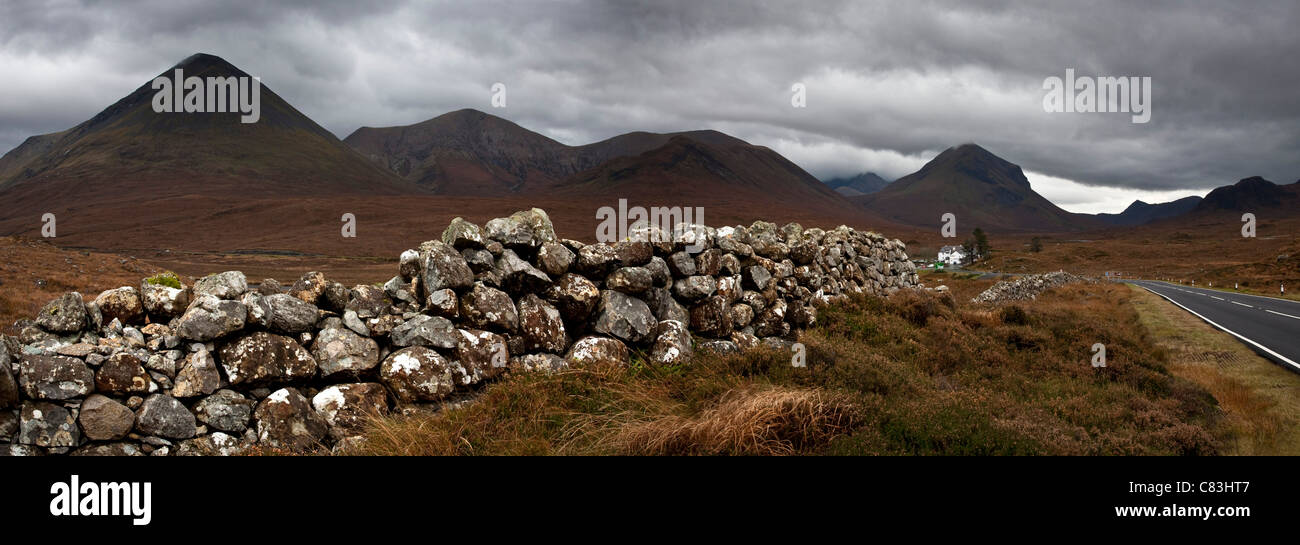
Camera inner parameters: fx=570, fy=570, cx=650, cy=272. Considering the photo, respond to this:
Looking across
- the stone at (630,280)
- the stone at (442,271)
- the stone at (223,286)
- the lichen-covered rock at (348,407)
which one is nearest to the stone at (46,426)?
the stone at (223,286)

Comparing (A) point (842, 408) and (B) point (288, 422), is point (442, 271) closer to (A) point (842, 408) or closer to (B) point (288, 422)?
(B) point (288, 422)

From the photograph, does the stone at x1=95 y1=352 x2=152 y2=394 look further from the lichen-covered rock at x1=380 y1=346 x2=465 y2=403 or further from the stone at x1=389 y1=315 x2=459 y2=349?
the stone at x1=389 y1=315 x2=459 y2=349

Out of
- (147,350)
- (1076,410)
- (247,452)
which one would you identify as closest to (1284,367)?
(1076,410)

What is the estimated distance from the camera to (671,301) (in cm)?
840

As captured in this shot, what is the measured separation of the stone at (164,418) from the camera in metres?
4.98

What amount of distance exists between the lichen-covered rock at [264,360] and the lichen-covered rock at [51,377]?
977mm

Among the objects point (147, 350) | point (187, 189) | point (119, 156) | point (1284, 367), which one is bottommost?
point (1284, 367)

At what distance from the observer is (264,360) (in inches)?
217

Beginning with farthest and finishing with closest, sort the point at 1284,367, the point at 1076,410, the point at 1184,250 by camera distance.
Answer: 1. the point at 1184,250
2. the point at 1284,367
3. the point at 1076,410

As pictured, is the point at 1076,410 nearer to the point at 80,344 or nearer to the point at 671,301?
the point at 671,301

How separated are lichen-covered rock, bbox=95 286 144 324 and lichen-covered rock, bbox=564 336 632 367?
14.2ft

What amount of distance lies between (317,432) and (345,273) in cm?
5862

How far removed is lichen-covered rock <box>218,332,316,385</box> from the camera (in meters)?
5.40

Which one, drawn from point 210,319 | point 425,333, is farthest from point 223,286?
point 425,333
